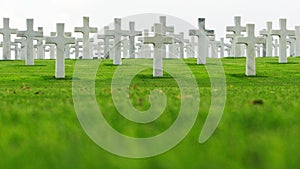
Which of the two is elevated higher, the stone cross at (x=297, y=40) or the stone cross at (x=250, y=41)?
the stone cross at (x=297, y=40)

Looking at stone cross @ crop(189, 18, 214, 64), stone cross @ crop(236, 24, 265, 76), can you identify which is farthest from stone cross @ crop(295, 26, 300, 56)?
stone cross @ crop(236, 24, 265, 76)

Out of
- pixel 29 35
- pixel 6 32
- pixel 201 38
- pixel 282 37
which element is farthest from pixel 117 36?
pixel 6 32

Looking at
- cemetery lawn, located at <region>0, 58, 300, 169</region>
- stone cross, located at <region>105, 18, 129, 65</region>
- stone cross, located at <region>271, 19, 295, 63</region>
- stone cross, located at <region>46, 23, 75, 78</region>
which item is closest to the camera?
cemetery lawn, located at <region>0, 58, 300, 169</region>

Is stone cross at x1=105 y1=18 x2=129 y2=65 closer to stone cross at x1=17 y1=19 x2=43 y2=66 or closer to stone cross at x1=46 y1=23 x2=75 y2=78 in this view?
stone cross at x1=17 y1=19 x2=43 y2=66

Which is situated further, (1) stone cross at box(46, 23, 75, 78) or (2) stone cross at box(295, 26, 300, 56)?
(2) stone cross at box(295, 26, 300, 56)

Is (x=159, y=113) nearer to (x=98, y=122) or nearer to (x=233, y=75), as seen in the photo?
(x=98, y=122)

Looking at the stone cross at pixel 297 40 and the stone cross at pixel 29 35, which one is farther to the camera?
the stone cross at pixel 297 40

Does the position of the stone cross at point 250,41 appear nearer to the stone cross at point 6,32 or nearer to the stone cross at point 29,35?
the stone cross at point 29,35

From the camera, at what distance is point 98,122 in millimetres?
5980

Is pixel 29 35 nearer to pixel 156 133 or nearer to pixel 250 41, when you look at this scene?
pixel 250 41

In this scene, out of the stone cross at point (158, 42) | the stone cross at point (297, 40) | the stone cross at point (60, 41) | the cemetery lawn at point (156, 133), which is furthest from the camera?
the stone cross at point (297, 40)

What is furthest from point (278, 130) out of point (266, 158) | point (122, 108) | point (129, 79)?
point (129, 79)

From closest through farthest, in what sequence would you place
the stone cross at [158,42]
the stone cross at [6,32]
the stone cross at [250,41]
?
the stone cross at [158,42], the stone cross at [250,41], the stone cross at [6,32]

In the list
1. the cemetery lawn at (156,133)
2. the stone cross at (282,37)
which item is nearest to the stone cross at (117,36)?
the stone cross at (282,37)
